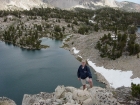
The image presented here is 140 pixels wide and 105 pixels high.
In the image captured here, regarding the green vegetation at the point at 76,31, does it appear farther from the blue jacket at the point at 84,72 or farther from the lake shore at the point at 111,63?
the blue jacket at the point at 84,72

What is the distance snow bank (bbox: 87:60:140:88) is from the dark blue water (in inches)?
122

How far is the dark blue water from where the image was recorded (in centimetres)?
4219

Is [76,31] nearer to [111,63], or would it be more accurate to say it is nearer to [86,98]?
[111,63]

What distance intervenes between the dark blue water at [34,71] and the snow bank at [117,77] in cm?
311

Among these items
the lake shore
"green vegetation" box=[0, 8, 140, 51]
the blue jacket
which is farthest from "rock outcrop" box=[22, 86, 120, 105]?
"green vegetation" box=[0, 8, 140, 51]

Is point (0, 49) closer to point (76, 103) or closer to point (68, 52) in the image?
point (68, 52)

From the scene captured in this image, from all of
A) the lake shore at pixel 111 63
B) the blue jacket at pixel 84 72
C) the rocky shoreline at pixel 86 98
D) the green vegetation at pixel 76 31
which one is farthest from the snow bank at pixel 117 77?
the blue jacket at pixel 84 72

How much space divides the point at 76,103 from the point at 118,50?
44.0 meters

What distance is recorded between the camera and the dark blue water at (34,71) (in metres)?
42.2

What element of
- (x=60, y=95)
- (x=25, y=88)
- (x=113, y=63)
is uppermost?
(x=60, y=95)

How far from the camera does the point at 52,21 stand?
125 m

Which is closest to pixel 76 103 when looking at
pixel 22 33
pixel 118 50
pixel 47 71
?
pixel 47 71

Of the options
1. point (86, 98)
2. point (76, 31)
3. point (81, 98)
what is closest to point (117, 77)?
point (86, 98)

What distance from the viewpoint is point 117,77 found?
46.6m
